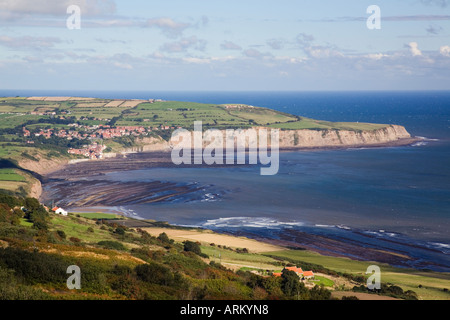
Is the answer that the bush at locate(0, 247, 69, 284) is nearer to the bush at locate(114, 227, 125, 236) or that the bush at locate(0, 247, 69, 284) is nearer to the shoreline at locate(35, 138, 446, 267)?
the bush at locate(114, 227, 125, 236)

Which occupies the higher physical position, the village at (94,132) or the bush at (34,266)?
the village at (94,132)

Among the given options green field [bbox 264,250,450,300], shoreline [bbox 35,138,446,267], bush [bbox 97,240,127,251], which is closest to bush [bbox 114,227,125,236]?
bush [bbox 97,240,127,251]

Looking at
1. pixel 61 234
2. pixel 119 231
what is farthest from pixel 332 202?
pixel 61 234

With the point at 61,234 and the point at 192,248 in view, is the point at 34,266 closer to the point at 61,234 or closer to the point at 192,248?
the point at 61,234

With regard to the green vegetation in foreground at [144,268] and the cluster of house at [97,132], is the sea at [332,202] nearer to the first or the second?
the green vegetation in foreground at [144,268]

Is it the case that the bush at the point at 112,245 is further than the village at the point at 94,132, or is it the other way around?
the village at the point at 94,132

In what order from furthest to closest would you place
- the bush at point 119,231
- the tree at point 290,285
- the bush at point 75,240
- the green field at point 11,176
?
the green field at point 11,176
the bush at point 119,231
the bush at point 75,240
the tree at point 290,285

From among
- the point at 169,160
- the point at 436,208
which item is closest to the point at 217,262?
the point at 436,208

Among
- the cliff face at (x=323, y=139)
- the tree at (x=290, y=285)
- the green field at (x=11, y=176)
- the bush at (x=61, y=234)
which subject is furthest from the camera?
the cliff face at (x=323, y=139)

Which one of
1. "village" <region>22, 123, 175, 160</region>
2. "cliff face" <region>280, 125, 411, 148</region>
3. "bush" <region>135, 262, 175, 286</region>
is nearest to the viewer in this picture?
"bush" <region>135, 262, 175, 286</region>

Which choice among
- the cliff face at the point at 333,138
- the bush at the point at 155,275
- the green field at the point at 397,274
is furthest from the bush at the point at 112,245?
the cliff face at the point at 333,138
